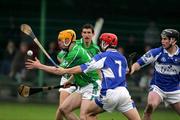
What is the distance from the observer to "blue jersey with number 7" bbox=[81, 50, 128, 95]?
563 inches

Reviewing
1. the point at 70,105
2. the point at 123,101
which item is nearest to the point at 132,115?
the point at 123,101

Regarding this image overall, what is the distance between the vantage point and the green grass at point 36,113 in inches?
798

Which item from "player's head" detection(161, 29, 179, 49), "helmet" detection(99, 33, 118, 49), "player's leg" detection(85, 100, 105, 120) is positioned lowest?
"player's leg" detection(85, 100, 105, 120)

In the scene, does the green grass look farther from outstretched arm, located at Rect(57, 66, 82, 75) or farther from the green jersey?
outstretched arm, located at Rect(57, 66, 82, 75)

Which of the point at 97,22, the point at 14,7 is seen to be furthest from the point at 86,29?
the point at 14,7

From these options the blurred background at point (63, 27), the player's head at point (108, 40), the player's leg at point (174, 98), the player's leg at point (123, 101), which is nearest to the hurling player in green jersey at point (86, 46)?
the player's leg at point (174, 98)

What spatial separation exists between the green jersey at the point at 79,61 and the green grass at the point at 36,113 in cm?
394

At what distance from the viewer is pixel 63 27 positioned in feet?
85.1

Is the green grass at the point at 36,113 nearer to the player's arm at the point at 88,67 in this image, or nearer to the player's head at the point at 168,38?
the player's head at the point at 168,38

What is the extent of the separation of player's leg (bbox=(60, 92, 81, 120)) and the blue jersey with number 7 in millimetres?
1609

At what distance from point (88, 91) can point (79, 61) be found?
616 mm

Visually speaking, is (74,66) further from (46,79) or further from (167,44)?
(46,79)

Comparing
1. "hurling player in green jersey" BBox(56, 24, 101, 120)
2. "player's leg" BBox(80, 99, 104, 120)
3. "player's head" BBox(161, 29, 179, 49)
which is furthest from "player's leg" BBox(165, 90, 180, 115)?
"player's leg" BBox(80, 99, 104, 120)

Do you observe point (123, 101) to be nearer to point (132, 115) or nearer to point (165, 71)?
point (132, 115)
